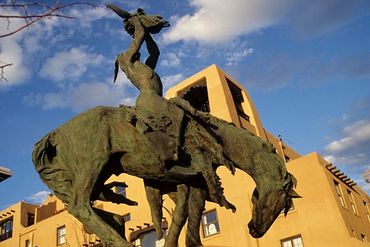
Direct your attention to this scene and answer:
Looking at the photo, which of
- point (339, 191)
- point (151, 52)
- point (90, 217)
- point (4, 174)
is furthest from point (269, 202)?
point (339, 191)

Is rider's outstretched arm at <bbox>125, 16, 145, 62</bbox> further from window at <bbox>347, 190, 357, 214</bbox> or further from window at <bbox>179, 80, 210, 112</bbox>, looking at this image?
window at <bbox>179, 80, 210, 112</bbox>

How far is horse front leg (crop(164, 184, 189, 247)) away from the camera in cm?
497

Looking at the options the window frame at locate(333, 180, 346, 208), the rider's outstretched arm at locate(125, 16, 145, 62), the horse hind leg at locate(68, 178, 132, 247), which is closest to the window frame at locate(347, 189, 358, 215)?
the window frame at locate(333, 180, 346, 208)

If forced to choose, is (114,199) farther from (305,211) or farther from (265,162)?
(305,211)

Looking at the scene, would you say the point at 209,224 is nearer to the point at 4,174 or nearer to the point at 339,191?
the point at 339,191

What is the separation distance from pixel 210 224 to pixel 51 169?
23.9 meters

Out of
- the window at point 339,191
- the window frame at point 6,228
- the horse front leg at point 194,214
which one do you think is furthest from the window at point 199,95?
the horse front leg at point 194,214

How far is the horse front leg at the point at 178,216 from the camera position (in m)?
4.97

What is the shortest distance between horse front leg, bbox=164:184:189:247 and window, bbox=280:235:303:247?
70.5ft

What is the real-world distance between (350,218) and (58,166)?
24.6 meters

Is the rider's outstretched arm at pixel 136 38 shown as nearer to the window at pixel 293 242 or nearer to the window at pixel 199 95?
the window at pixel 293 242

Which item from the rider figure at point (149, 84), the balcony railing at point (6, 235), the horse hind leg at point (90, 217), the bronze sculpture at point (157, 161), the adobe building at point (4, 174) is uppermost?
the balcony railing at point (6, 235)

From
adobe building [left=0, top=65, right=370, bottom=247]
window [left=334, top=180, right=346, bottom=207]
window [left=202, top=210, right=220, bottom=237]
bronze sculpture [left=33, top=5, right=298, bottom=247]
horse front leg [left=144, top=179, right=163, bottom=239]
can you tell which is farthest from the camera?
window [left=202, top=210, right=220, bottom=237]

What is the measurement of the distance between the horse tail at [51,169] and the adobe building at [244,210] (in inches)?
739
